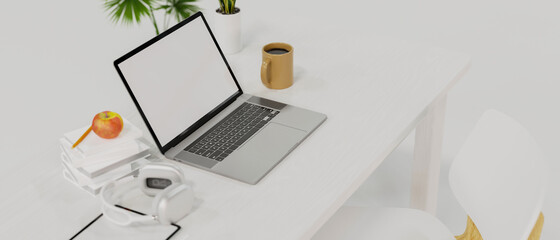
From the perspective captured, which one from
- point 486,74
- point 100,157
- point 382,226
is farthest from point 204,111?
point 486,74

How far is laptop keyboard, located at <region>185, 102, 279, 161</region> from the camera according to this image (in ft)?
5.47

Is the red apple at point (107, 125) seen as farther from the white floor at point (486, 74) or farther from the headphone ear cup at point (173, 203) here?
the white floor at point (486, 74)

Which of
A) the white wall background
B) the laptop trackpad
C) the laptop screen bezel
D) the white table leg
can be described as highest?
the laptop screen bezel

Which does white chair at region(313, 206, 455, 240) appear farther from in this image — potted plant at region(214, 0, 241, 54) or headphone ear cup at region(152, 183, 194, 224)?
potted plant at region(214, 0, 241, 54)

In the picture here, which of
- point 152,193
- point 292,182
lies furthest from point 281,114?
point 152,193

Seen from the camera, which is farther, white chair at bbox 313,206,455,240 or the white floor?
the white floor

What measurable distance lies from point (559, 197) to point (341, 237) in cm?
128

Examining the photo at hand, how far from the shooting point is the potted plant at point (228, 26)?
2127 millimetres

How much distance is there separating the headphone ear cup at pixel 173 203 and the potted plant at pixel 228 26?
0.81m

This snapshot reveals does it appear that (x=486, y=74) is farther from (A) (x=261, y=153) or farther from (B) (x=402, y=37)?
(A) (x=261, y=153)

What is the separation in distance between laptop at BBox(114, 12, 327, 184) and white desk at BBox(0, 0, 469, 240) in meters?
0.04

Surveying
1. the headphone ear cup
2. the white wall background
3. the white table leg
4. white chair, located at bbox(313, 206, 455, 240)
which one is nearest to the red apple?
the headphone ear cup

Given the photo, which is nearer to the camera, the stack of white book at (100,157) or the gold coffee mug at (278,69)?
the stack of white book at (100,157)

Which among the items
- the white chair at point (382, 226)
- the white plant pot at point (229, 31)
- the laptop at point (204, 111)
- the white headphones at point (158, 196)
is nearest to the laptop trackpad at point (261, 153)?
the laptop at point (204, 111)
